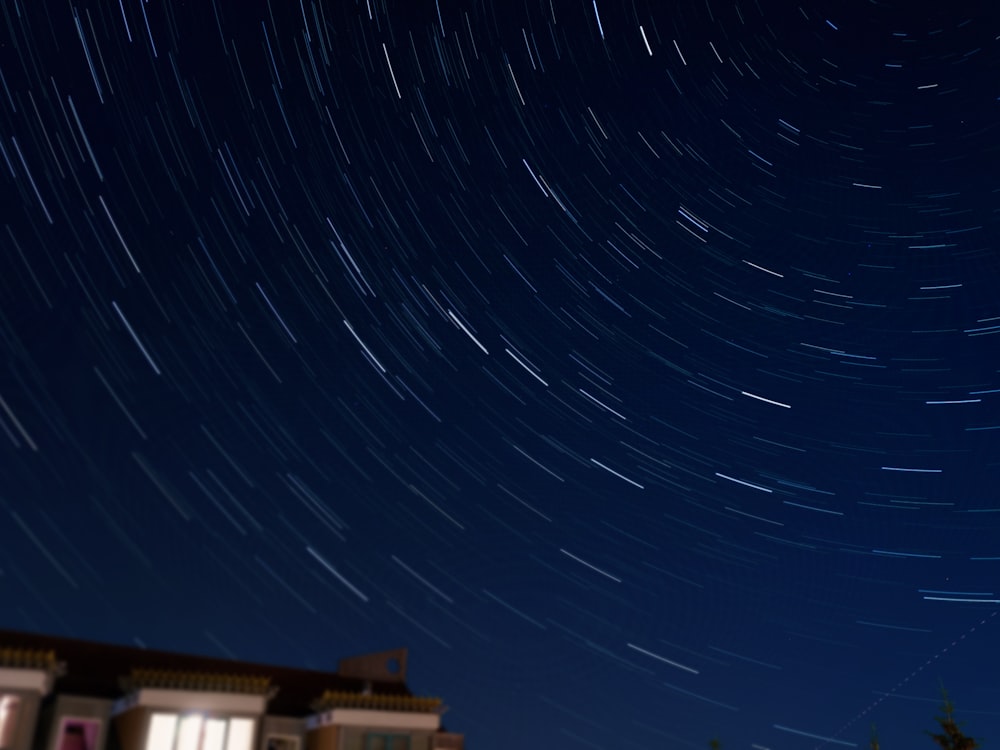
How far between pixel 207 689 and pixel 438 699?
18.7 feet

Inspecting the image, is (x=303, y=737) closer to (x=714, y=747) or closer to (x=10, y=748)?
(x=10, y=748)

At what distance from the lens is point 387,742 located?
21953 mm

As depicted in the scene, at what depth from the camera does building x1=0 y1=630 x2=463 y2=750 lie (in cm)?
1834

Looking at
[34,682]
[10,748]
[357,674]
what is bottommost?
[10,748]

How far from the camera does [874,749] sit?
3631 cm

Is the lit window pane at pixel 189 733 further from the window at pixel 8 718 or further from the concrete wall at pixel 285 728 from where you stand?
the window at pixel 8 718

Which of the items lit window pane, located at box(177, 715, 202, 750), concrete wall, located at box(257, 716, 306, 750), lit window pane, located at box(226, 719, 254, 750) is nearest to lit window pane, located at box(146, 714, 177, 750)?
lit window pane, located at box(177, 715, 202, 750)

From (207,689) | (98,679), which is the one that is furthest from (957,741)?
(98,679)

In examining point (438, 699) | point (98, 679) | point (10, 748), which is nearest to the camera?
point (10, 748)

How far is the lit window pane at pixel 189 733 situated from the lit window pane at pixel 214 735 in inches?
6.5

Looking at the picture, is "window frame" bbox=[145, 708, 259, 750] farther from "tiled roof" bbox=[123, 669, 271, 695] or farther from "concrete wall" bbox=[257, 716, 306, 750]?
"concrete wall" bbox=[257, 716, 306, 750]

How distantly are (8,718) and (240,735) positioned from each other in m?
4.72

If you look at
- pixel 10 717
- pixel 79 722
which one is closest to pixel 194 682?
pixel 79 722

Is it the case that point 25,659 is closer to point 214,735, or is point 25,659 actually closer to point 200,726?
point 200,726
